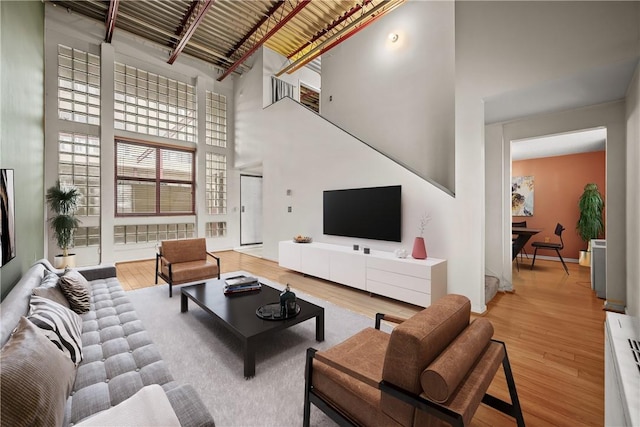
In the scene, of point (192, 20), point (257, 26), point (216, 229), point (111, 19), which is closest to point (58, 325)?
point (111, 19)

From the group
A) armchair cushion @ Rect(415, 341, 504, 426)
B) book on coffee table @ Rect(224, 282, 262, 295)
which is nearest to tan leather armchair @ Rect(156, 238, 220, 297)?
book on coffee table @ Rect(224, 282, 262, 295)

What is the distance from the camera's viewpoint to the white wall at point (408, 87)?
429cm

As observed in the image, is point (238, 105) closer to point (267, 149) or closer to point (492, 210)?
point (267, 149)

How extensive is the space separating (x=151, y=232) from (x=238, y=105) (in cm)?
424

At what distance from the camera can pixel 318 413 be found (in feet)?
5.45

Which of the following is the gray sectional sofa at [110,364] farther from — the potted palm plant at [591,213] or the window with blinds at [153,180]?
the potted palm plant at [591,213]

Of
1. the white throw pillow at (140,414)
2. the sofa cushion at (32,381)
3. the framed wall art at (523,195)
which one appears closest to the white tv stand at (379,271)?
the white throw pillow at (140,414)

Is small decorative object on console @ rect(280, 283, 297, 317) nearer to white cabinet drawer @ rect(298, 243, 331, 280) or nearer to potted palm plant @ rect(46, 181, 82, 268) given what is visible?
white cabinet drawer @ rect(298, 243, 331, 280)

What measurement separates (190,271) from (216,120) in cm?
530

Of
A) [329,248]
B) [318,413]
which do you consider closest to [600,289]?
[329,248]

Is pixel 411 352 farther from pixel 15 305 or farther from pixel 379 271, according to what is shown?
pixel 379 271

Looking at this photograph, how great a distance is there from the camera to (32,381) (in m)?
0.96

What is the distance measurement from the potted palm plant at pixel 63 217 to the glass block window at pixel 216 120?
3291 millimetres

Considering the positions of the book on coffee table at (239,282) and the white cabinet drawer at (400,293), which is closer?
the book on coffee table at (239,282)
